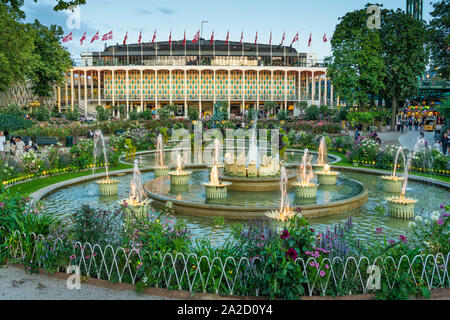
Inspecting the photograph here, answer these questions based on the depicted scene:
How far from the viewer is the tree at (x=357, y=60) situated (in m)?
34.0

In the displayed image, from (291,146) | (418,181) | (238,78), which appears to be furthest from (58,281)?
(238,78)

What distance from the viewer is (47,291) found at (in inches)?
234

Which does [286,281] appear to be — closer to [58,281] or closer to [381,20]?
[58,281]

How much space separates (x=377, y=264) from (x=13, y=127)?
28.3 meters

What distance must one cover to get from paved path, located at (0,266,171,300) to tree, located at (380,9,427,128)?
34.1m

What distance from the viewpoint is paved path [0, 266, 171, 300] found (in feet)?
18.8

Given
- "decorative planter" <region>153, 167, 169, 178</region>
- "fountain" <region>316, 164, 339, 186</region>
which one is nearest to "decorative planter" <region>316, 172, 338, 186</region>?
"fountain" <region>316, 164, 339, 186</region>

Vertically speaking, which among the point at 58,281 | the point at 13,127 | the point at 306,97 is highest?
the point at 306,97

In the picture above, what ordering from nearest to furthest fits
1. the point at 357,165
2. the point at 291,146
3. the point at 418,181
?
the point at 418,181 < the point at 357,165 < the point at 291,146

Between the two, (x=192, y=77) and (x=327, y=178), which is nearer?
(x=327, y=178)

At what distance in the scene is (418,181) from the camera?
50.6 ft

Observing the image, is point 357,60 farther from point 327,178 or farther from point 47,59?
point 47,59

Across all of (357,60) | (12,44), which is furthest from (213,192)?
(357,60)

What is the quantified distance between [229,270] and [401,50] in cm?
3474
